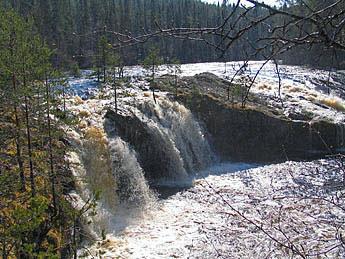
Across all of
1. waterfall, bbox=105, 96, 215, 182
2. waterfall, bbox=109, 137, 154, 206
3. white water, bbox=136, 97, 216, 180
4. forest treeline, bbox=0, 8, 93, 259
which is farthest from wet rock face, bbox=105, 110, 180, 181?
forest treeline, bbox=0, 8, 93, 259

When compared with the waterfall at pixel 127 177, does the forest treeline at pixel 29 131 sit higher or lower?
higher

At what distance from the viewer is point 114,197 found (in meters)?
13.4

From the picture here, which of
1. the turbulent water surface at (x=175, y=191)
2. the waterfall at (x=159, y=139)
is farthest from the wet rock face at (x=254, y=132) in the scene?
the waterfall at (x=159, y=139)

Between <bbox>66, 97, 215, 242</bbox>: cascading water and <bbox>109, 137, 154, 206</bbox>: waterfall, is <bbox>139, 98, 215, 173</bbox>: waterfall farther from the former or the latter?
<bbox>109, 137, 154, 206</bbox>: waterfall

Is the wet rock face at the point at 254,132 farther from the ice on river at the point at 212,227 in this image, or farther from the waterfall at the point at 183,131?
the ice on river at the point at 212,227

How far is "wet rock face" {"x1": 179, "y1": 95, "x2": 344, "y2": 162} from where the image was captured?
2116cm

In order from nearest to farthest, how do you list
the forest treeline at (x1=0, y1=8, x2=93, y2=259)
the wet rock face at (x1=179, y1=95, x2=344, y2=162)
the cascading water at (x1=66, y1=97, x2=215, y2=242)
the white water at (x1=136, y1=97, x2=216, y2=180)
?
the forest treeline at (x1=0, y1=8, x2=93, y2=259)
the cascading water at (x1=66, y1=97, x2=215, y2=242)
the white water at (x1=136, y1=97, x2=216, y2=180)
the wet rock face at (x1=179, y1=95, x2=344, y2=162)

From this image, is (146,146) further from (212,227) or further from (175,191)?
(212,227)

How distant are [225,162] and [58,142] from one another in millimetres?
9981

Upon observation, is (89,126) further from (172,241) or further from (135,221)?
(172,241)

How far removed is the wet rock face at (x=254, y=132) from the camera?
21.2 meters

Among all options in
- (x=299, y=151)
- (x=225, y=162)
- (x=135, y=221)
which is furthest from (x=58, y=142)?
(x=299, y=151)

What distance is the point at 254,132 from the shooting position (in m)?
21.9

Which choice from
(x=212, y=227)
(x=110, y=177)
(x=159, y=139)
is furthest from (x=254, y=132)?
(x=212, y=227)
